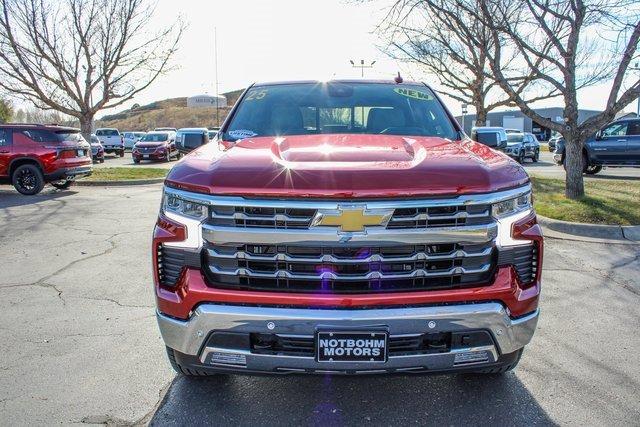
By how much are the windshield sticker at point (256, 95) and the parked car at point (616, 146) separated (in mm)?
16431

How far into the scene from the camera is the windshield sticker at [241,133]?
3.60 meters

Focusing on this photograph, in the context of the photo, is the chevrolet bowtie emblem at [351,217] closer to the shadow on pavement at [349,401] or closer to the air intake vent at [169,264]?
the air intake vent at [169,264]

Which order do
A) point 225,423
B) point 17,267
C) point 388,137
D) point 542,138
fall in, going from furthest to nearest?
1. point 542,138
2. point 17,267
3. point 388,137
4. point 225,423

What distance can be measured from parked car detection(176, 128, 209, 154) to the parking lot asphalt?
Result: 1459 millimetres

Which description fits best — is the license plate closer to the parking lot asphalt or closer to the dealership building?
the parking lot asphalt

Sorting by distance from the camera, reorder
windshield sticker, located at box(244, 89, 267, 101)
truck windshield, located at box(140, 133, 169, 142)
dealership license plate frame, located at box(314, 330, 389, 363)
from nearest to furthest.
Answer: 1. dealership license plate frame, located at box(314, 330, 389, 363)
2. windshield sticker, located at box(244, 89, 267, 101)
3. truck windshield, located at box(140, 133, 169, 142)

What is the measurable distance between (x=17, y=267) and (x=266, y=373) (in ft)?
15.7

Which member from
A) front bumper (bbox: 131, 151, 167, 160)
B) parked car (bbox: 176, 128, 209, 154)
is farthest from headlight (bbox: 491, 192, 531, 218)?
front bumper (bbox: 131, 151, 167, 160)

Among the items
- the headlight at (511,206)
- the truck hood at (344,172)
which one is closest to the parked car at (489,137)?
the truck hood at (344,172)

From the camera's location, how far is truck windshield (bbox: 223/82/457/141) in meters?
3.76

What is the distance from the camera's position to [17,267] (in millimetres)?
5906

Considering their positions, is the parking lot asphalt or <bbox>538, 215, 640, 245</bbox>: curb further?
<bbox>538, 215, 640, 245</bbox>: curb

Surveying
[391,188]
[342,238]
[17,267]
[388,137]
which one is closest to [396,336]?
[342,238]

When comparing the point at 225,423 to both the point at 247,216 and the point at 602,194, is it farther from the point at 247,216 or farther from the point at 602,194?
the point at 602,194
